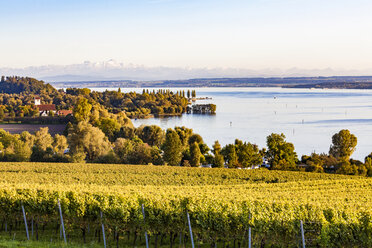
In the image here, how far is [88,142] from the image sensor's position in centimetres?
5791

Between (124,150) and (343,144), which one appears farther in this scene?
(343,144)

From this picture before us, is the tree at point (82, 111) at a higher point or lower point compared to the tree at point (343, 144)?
higher

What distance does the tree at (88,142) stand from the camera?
5775cm

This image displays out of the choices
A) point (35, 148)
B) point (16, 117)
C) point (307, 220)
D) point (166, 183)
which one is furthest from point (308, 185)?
point (16, 117)

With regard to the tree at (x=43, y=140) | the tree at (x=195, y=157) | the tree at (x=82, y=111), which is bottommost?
the tree at (x=195, y=157)

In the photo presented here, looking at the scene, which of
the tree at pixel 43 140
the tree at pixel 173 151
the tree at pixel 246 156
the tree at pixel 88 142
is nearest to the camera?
the tree at pixel 173 151

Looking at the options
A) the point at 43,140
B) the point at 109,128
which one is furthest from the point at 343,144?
the point at 43,140

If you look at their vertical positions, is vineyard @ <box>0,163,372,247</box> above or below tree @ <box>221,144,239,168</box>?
above

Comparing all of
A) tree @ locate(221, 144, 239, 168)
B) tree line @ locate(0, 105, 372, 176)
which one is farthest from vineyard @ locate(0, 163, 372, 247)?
tree @ locate(221, 144, 239, 168)

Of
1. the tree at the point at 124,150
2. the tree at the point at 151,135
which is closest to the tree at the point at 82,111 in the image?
the tree at the point at 151,135

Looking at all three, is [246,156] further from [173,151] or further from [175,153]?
[173,151]

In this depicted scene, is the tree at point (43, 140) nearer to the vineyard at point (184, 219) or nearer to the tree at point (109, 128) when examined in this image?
the tree at point (109, 128)

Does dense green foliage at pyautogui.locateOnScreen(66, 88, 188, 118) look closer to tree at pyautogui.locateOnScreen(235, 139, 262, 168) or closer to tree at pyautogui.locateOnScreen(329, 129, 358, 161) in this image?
tree at pyautogui.locateOnScreen(329, 129, 358, 161)

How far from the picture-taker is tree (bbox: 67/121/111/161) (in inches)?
2274
